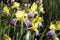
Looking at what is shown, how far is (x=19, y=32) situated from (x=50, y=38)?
7.7 inches

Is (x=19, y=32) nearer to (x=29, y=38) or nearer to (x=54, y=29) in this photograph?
(x=29, y=38)

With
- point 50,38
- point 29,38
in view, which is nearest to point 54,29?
point 50,38

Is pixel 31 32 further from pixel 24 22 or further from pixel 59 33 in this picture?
pixel 59 33

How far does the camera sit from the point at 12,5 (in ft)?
4.89

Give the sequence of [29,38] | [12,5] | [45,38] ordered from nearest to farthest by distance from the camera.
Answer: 1. [29,38]
2. [45,38]
3. [12,5]

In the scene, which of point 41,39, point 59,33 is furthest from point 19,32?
point 59,33

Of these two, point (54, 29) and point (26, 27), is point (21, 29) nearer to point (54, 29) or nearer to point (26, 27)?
point (26, 27)

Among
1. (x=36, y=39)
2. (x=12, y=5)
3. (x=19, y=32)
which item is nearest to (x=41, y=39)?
(x=36, y=39)

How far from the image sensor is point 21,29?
1.12 m

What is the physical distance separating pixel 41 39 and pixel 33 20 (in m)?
0.13

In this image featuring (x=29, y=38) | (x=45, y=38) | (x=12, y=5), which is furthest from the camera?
(x=12, y=5)

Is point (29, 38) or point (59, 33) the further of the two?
point (59, 33)

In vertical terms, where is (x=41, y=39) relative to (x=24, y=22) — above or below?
below

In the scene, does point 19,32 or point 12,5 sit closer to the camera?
point 19,32
